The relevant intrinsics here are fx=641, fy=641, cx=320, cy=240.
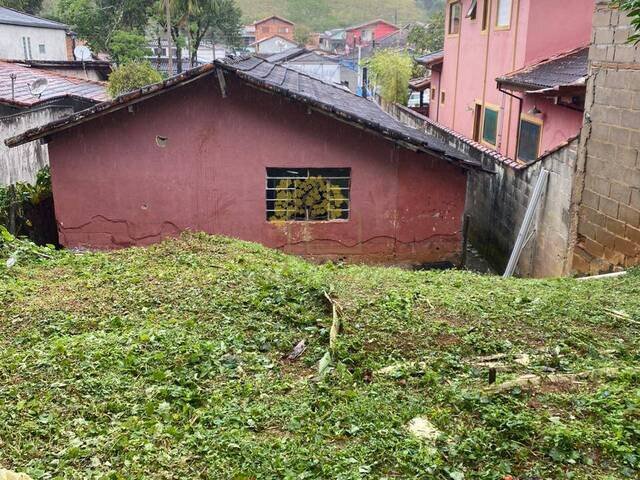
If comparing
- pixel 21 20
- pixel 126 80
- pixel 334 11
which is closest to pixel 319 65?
pixel 21 20

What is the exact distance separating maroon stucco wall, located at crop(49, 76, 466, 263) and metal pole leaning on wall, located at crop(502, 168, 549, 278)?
42.8 inches

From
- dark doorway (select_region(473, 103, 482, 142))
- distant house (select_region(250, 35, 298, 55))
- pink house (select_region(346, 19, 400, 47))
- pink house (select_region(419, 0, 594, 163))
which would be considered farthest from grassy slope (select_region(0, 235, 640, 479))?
pink house (select_region(346, 19, 400, 47))

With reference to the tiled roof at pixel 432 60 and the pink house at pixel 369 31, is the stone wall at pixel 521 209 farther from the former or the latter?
the pink house at pixel 369 31

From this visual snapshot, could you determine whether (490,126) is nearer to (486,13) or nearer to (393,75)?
(486,13)

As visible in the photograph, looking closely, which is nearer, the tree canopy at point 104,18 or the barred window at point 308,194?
the barred window at point 308,194

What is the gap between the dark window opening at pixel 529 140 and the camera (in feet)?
51.6

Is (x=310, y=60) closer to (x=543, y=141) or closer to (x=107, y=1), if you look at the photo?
(x=107, y=1)

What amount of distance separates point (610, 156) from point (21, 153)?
1187 centimetres

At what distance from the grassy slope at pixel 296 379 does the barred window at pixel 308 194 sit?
394 cm

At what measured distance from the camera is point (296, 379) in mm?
5473

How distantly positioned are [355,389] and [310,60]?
3776cm

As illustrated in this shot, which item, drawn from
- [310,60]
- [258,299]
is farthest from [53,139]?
[310,60]

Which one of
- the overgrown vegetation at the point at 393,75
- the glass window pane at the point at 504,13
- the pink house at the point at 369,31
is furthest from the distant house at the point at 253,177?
A: the pink house at the point at 369,31

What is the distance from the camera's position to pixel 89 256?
9.58 meters
